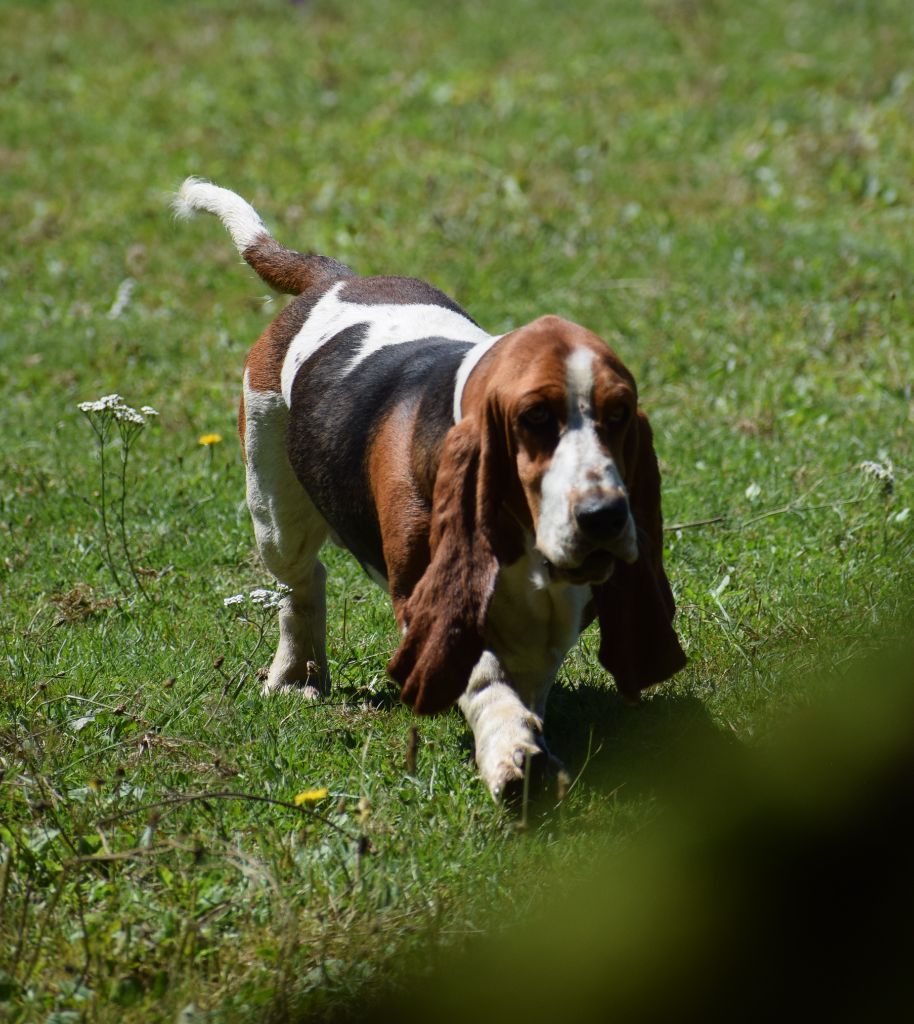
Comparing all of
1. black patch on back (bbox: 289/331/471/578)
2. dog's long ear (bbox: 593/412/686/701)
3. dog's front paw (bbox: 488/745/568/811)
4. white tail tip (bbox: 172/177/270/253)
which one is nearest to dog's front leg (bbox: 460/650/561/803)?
dog's front paw (bbox: 488/745/568/811)

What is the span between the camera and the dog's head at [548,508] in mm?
3264

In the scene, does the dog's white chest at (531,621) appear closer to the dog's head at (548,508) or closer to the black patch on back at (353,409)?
the dog's head at (548,508)

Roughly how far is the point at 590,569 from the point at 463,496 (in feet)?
1.23

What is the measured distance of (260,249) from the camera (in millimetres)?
5176

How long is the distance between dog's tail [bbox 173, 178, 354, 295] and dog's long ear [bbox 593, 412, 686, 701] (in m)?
1.74

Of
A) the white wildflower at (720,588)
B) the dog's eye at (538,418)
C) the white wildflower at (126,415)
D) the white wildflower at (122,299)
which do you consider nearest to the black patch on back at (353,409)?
the white wildflower at (126,415)

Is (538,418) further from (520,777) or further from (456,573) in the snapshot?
(520,777)

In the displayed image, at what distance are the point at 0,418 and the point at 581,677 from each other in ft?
12.2

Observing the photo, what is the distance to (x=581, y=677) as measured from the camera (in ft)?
15.0

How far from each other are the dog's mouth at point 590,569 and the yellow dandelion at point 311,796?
0.77 m

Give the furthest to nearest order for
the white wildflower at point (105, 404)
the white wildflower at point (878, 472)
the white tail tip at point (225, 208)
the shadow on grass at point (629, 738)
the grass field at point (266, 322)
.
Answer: the white tail tip at point (225, 208)
the white wildflower at point (878, 472)
the white wildflower at point (105, 404)
the shadow on grass at point (629, 738)
the grass field at point (266, 322)

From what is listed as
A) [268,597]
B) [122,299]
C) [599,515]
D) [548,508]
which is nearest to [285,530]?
[268,597]

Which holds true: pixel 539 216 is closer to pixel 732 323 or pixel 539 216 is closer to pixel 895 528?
pixel 732 323

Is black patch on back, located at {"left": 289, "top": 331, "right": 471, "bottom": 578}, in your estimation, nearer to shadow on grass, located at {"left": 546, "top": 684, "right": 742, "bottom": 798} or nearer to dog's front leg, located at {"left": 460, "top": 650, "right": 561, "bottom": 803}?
dog's front leg, located at {"left": 460, "top": 650, "right": 561, "bottom": 803}
